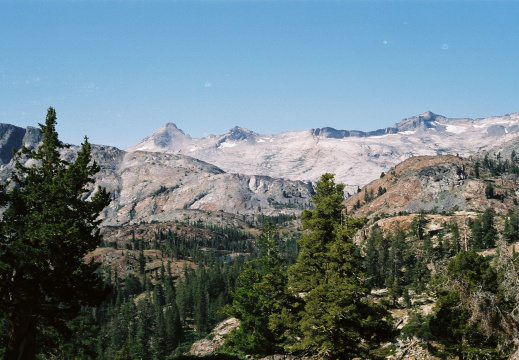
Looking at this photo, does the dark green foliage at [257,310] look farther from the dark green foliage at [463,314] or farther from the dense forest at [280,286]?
the dark green foliage at [463,314]

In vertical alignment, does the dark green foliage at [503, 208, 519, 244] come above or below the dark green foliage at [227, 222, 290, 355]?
above

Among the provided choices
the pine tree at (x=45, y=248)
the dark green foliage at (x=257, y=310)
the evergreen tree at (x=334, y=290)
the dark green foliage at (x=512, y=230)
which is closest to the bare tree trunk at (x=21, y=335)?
the pine tree at (x=45, y=248)

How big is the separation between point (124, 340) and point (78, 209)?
A: 109715mm

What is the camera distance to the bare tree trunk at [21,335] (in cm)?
2412

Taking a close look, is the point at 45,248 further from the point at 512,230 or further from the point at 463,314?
the point at 512,230

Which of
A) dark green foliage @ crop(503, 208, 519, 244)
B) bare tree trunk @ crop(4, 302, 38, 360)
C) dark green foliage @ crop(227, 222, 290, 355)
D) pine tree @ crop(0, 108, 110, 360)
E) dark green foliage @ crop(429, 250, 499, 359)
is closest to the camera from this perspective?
pine tree @ crop(0, 108, 110, 360)

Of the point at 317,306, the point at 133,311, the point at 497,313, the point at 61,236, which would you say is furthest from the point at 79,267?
the point at 133,311

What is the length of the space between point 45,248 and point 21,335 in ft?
18.6

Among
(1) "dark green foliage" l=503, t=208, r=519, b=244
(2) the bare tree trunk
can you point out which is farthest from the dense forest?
(1) "dark green foliage" l=503, t=208, r=519, b=244

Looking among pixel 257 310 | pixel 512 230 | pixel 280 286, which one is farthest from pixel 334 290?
pixel 512 230

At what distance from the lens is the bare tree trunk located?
24125mm

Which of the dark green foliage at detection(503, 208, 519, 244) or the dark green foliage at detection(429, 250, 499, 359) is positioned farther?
the dark green foliage at detection(503, 208, 519, 244)

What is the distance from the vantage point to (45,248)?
23859mm

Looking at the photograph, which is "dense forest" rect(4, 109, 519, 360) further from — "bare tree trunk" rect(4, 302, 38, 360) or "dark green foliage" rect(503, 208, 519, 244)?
"dark green foliage" rect(503, 208, 519, 244)
